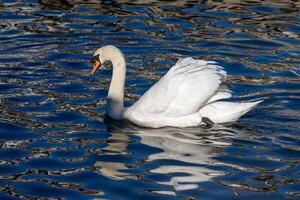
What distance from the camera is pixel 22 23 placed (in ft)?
56.7

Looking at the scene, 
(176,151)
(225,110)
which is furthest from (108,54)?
(176,151)

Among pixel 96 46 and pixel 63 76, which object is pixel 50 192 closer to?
pixel 63 76

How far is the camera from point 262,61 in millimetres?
15031

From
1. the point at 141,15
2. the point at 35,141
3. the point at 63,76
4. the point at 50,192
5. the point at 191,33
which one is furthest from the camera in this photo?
the point at 141,15

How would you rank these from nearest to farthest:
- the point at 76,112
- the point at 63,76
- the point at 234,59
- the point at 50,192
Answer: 1. the point at 50,192
2. the point at 76,112
3. the point at 63,76
4. the point at 234,59

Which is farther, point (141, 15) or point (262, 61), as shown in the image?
point (141, 15)

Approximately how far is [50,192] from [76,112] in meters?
2.99

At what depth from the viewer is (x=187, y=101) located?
1195 cm

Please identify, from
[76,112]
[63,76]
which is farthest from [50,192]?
[63,76]

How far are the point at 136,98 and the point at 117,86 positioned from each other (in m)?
0.88

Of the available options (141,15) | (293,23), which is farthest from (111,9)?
(293,23)

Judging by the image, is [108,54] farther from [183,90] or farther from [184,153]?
[184,153]

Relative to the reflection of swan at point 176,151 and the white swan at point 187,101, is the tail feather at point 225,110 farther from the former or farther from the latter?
Result: the reflection of swan at point 176,151

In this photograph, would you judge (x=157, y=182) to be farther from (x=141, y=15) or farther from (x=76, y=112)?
(x=141, y=15)
